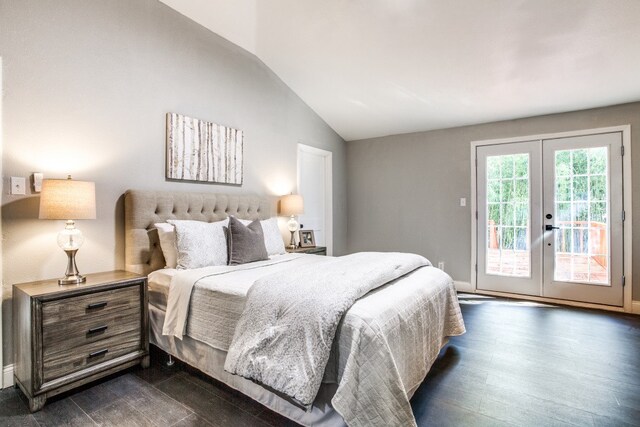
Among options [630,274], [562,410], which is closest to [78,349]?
[562,410]

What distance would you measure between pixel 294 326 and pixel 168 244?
1576mm

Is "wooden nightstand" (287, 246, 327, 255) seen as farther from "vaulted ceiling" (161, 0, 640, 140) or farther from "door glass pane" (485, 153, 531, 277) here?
"door glass pane" (485, 153, 531, 277)

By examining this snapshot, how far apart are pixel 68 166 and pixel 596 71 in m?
4.57

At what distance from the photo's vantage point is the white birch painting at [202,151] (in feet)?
9.68

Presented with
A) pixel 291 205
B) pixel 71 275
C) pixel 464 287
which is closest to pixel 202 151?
pixel 291 205

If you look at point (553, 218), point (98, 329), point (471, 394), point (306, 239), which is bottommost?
point (471, 394)

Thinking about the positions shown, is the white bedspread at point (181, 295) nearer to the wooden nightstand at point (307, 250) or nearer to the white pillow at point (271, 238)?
the white pillow at point (271, 238)

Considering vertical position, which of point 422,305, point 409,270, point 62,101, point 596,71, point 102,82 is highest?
point 596,71

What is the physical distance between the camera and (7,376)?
2092 mm

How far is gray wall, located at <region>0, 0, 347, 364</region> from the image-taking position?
6.97 ft

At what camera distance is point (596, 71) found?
9.93 ft

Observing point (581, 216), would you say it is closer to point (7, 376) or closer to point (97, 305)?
point (97, 305)

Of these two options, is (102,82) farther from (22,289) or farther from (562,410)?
(562,410)

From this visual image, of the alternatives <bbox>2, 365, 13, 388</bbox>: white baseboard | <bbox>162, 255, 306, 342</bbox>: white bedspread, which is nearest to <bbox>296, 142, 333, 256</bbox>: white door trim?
<bbox>162, 255, 306, 342</bbox>: white bedspread
